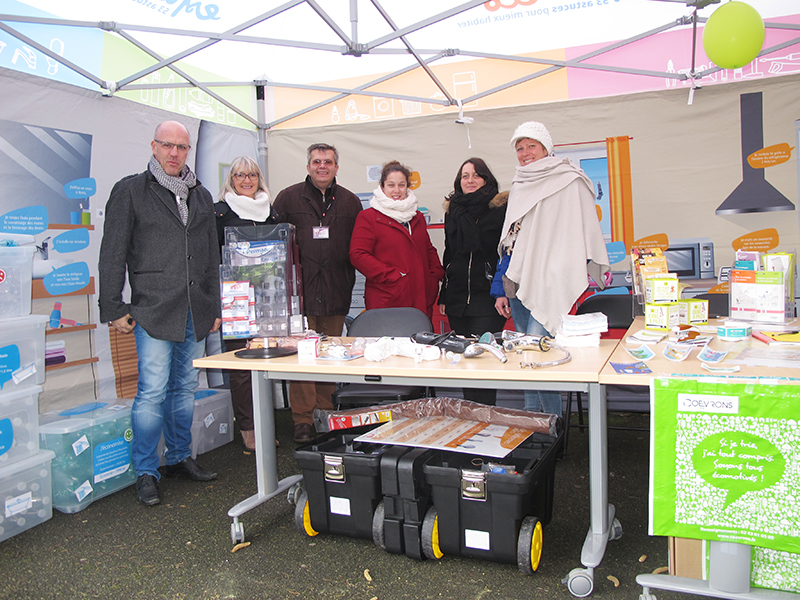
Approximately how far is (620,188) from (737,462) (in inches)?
115

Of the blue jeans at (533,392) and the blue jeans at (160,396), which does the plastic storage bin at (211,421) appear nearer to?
the blue jeans at (160,396)

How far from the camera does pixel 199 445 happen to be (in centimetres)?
343

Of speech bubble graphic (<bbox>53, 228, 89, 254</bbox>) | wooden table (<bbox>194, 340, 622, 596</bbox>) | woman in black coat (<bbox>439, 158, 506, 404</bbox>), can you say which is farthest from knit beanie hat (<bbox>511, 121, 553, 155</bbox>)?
speech bubble graphic (<bbox>53, 228, 89, 254</bbox>)

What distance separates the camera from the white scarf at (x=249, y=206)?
316 centimetres

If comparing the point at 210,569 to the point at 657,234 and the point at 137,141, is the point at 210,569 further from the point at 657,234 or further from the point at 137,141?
the point at 657,234

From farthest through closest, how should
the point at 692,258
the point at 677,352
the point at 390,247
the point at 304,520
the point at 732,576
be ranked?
the point at 692,258 → the point at 390,247 → the point at 304,520 → the point at 677,352 → the point at 732,576

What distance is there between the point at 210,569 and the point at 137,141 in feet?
8.88

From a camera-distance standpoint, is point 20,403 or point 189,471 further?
point 189,471

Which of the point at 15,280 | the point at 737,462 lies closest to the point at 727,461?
the point at 737,462

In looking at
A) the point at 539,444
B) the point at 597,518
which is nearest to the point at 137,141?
the point at 539,444

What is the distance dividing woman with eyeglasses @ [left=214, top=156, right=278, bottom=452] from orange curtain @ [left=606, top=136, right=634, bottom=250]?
7.69ft

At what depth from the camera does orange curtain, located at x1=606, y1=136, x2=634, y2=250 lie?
392 centimetres

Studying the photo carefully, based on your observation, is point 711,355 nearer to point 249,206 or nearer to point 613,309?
point 613,309

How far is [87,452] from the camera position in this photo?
107 inches
